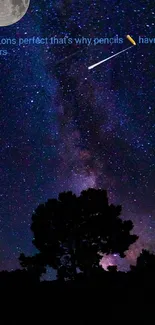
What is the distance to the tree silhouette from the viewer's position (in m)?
31.6

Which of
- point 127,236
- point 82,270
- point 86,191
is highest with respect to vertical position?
point 86,191

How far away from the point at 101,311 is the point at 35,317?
208 centimetres

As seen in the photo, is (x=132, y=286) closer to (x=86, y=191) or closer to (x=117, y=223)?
(x=117, y=223)

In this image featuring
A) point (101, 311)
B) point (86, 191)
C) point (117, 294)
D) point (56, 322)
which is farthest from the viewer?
point (86, 191)

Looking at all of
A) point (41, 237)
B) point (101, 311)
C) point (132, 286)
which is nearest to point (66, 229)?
point (41, 237)

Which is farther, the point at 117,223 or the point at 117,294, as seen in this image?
the point at 117,223

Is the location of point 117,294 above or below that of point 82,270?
above

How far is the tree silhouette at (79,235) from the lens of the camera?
1244 inches

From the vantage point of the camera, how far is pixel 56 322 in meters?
11.1

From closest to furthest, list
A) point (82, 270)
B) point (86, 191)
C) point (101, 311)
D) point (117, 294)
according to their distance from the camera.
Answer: point (101, 311) → point (117, 294) → point (82, 270) → point (86, 191)

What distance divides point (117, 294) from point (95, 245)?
58.1 feet

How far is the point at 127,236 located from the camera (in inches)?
1291

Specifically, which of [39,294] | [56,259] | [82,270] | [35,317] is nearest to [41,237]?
[56,259]

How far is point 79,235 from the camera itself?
31.9 meters
